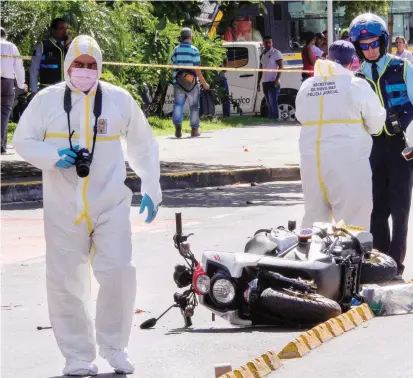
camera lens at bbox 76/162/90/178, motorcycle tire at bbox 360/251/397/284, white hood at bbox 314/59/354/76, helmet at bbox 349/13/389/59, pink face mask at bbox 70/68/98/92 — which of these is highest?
helmet at bbox 349/13/389/59

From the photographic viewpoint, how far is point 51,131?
23.8ft

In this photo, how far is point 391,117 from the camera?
9.72 metres

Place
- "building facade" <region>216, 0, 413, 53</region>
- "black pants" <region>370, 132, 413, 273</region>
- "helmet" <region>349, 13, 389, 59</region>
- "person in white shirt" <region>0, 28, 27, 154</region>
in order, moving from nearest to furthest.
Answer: "helmet" <region>349, 13, 389, 59</region>
"black pants" <region>370, 132, 413, 273</region>
"person in white shirt" <region>0, 28, 27, 154</region>
"building facade" <region>216, 0, 413, 53</region>

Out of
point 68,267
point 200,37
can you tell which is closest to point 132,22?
point 200,37

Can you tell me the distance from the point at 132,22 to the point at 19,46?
12.9ft

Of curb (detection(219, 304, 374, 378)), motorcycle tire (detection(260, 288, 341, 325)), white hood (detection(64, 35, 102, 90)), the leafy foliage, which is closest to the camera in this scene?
curb (detection(219, 304, 374, 378))

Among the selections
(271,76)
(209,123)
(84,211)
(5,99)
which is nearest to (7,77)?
(5,99)

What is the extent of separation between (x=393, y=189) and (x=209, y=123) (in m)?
17.3

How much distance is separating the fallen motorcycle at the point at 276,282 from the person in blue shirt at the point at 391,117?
1.41m

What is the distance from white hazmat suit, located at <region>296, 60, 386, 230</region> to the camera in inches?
373

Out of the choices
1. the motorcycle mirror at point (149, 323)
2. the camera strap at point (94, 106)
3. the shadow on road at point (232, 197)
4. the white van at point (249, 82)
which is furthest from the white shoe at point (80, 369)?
the white van at point (249, 82)

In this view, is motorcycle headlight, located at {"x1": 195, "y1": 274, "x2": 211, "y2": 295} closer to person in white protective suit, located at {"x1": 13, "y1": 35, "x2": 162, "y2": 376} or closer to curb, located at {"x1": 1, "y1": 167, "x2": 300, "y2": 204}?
person in white protective suit, located at {"x1": 13, "y1": 35, "x2": 162, "y2": 376}

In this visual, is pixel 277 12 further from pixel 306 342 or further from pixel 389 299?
pixel 306 342

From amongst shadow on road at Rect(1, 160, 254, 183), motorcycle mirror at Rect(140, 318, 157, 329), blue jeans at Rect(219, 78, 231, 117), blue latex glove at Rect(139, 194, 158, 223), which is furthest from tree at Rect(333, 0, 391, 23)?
blue latex glove at Rect(139, 194, 158, 223)
